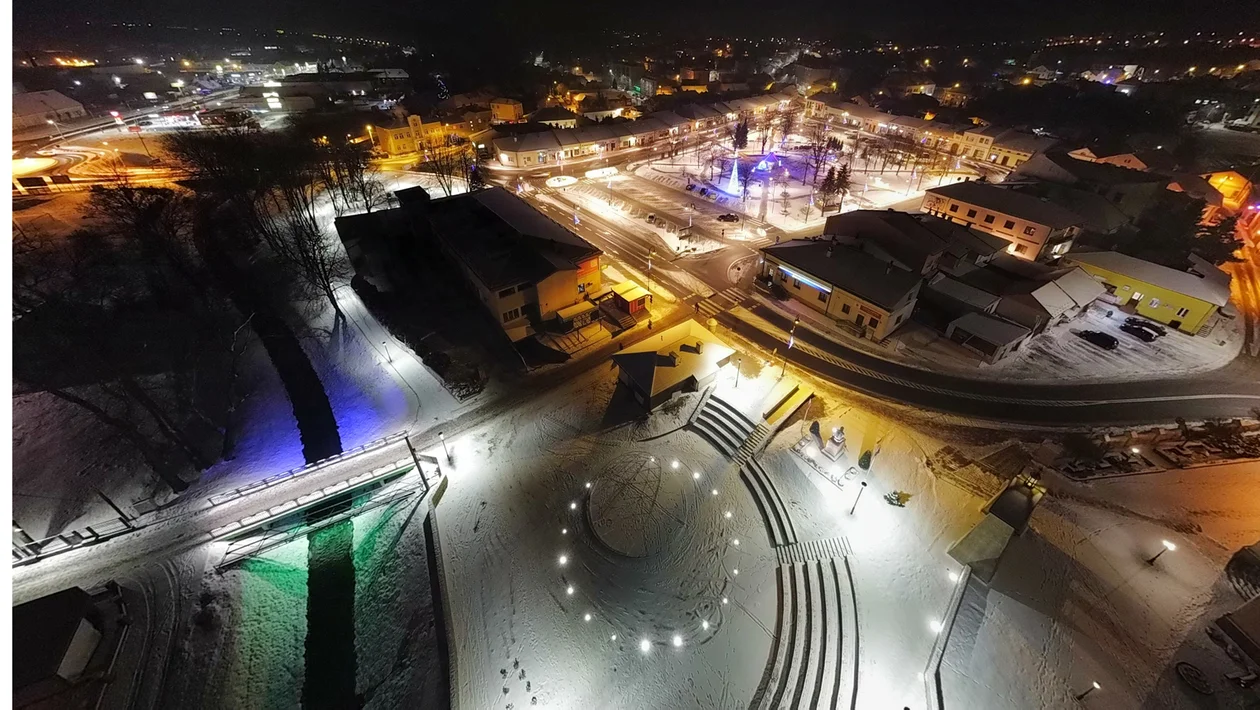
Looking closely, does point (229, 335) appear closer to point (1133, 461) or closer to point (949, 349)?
point (949, 349)

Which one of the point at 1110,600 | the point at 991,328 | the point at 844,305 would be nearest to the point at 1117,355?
the point at 991,328

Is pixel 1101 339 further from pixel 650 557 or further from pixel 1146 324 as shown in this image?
pixel 650 557

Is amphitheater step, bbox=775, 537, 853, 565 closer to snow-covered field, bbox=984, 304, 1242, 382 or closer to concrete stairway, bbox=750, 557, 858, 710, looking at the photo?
concrete stairway, bbox=750, 557, 858, 710

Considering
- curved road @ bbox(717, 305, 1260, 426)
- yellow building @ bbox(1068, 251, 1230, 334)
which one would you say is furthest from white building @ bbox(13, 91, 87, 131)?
yellow building @ bbox(1068, 251, 1230, 334)

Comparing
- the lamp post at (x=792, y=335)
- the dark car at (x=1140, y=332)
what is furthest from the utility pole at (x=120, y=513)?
the dark car at (x=1140, y=332)

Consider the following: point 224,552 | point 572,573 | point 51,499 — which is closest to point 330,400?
point 224,552

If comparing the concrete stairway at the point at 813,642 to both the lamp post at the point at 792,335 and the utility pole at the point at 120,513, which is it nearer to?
the lamp post at the point at 792,335
